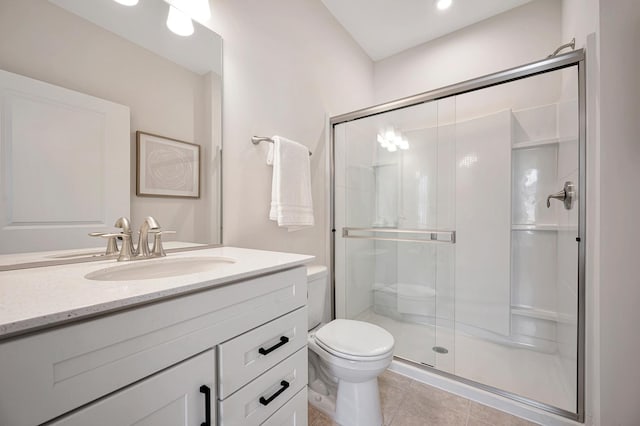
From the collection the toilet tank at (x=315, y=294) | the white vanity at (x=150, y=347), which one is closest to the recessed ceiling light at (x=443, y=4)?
the toilet tank at (x=315, y=294)

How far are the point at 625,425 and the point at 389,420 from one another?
0.92 metres

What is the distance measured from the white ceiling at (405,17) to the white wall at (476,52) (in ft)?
0.25

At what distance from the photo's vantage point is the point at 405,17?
2.05 meters

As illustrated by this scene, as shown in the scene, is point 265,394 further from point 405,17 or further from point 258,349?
point 405,17

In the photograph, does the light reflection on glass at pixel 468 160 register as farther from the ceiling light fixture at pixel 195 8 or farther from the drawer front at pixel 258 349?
the ceiling light fixture at pixel 195 8

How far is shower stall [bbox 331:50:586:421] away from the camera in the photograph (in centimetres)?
174

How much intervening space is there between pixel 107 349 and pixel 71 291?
174 mm

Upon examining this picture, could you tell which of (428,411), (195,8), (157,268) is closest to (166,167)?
(157,268)

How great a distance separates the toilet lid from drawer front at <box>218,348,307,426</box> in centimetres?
29

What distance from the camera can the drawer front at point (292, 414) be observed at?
2.74 ft

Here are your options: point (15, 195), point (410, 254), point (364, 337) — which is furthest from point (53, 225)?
point (410, 254)

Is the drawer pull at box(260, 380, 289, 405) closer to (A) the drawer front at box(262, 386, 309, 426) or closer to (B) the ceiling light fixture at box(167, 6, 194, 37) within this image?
(A) the drawer front at box(262, 386, 309, 426)

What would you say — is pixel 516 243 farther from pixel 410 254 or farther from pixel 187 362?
pixel 187 362

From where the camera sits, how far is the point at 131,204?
97 cm
